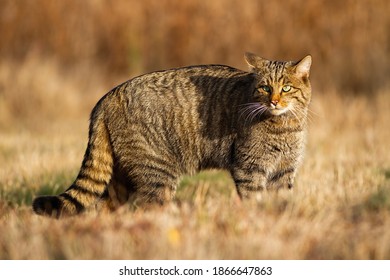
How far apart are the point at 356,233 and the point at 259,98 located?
148 centimetres

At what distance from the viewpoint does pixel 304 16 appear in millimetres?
11508

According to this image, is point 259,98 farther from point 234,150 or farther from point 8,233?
point 8,233

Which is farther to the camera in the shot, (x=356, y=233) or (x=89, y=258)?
(x=356, y=233)

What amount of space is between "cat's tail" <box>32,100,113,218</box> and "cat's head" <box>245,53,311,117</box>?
1.06 metres

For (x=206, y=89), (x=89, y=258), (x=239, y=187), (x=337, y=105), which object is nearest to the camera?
(x=89, y=258)

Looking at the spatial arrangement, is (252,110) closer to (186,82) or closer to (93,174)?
(186,82)

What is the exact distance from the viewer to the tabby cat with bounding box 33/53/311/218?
4566 millimetres

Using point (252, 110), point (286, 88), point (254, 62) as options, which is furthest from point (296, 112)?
point (254, 62)

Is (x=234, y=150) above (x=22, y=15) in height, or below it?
below

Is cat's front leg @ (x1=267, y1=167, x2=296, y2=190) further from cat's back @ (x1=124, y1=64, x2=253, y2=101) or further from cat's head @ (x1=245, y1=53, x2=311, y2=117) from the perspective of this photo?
cat's back @ (x1=124, y1=64, x2=253, y2=101)

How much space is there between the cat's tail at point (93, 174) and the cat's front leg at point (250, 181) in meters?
0.87

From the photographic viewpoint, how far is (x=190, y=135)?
15.7ft

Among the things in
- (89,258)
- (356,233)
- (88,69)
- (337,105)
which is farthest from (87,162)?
(88,69)

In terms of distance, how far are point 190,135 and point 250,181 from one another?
550 millimetres
